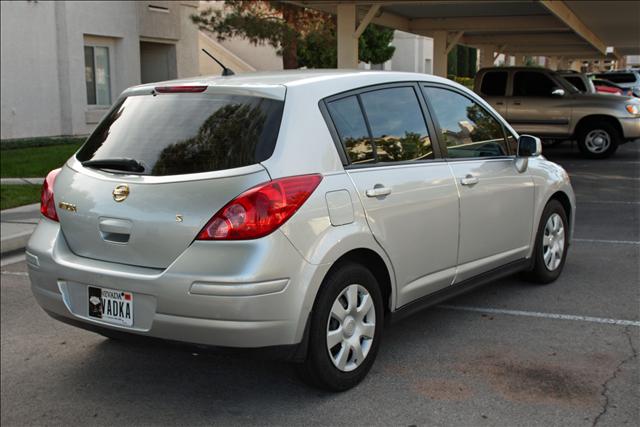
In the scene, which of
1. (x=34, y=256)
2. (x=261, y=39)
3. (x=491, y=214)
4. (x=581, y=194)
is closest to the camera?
(x=34, y=256)

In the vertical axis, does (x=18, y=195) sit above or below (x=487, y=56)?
below

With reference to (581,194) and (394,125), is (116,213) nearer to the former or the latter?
(394,125)

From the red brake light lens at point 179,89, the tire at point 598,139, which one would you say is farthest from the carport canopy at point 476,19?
the red brake light lens at point 179,89

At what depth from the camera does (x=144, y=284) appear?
362 cm

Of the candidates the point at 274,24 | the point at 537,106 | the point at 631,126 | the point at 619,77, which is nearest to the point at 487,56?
the point at 619,77

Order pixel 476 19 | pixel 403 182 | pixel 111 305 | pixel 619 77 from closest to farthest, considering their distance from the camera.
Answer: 1. pixel 111 305
2. pixel 403 182
3. pixel 476 19
4. pixel 619 77

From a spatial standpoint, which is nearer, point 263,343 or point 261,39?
point 263,343

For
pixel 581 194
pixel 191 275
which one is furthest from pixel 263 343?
pixel 581 194

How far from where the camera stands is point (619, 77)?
1095 inches

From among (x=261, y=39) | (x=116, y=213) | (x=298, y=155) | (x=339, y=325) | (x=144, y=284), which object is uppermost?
(x=261, y=39)

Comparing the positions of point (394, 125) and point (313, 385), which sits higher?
point (394, 125)

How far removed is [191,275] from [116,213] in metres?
0.57

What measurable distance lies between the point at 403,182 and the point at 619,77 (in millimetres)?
26218

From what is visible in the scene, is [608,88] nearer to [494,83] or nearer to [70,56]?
[494,83]
